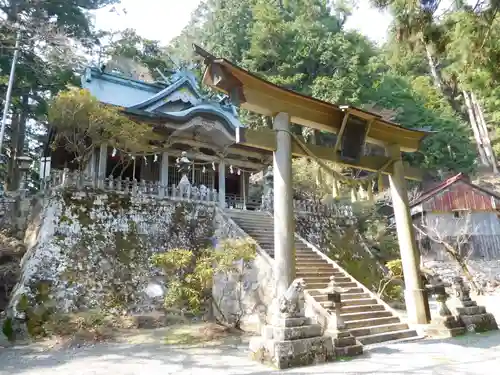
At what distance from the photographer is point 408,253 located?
783 centimetres

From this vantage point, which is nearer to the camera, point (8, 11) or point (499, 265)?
point (8, 11)

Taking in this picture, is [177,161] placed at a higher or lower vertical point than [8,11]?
lower

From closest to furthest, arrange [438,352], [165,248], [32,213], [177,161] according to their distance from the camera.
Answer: [438,352] → [165,248] → [32,213] → [177,161]

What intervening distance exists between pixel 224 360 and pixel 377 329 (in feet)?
11.8

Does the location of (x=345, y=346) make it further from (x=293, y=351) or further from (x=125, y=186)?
(x=125, y=186)

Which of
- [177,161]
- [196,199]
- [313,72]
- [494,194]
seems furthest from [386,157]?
[313,72]

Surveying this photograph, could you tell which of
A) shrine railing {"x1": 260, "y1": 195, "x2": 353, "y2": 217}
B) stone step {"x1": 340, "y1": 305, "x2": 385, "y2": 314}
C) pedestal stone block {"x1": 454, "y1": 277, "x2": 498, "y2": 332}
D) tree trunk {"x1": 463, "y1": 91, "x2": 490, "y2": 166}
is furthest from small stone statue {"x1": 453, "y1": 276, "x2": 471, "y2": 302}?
tree trunk {"x1": 463, "y1": 91, "x2": 490, "y2": 166}

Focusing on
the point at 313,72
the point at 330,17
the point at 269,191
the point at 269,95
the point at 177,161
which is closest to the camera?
the point at 269,95

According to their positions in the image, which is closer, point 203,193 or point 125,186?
point 125,186

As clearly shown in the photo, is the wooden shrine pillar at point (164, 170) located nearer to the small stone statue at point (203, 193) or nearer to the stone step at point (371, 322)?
the small stone statue at point (203, 193)

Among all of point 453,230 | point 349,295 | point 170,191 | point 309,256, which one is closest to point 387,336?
point 349,295

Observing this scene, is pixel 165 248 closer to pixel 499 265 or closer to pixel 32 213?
pixel 32 213

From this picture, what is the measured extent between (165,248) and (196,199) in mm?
2321

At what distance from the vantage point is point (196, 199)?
1308cm
